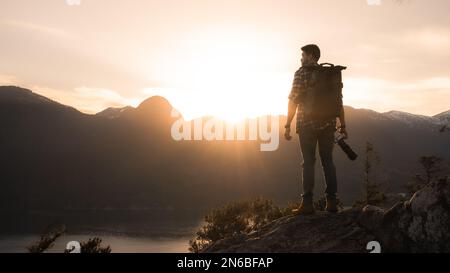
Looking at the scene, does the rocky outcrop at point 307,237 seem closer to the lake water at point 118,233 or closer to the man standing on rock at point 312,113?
the man standing on rock at point 312,113

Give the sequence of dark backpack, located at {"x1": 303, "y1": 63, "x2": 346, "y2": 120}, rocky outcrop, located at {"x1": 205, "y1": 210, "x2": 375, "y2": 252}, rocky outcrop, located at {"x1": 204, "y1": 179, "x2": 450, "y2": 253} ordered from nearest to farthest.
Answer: rocky outcrop, located at {"x1": 204, "y1": 179, "x2": 450, "y2": 253}, rocky outcrop, located at {"x1": 205, "y1": 210, "x2": 375, "y2": 252}, dark backpack, located at {"x1": 303, "y1": 63, "x2": 346, "y2": 120}

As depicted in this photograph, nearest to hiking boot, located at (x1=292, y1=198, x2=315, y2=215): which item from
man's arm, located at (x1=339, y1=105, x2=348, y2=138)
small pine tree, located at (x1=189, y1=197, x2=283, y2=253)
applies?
man's arm, located at (x1=339, y1=105, x2=348, y2=138)

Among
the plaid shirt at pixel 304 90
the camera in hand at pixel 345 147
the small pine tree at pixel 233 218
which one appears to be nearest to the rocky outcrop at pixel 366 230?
the camera in hand at pixel 345 147

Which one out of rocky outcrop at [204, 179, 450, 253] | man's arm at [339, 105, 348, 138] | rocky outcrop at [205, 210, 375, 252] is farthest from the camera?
man's arm at [339, 105, 348, 138]

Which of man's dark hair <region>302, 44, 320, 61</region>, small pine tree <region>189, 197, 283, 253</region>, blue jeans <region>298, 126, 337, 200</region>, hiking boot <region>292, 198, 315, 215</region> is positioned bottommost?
small pine tree <region>189, 197, 283, 253</region>

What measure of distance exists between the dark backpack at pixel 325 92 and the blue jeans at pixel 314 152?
0.30 meters

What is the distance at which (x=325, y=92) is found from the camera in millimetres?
8016

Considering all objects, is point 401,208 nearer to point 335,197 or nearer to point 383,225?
point 383,225

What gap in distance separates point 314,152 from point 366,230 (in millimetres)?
1663

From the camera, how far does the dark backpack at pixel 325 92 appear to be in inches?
315

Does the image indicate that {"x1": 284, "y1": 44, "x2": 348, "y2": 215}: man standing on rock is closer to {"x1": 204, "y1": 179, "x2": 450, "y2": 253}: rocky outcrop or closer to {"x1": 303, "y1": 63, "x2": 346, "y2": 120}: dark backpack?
{"x1": 303, "y1": 63, "x2": 346, "y2": 120}: dark backpack

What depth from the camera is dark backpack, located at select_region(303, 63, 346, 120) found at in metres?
8.00
